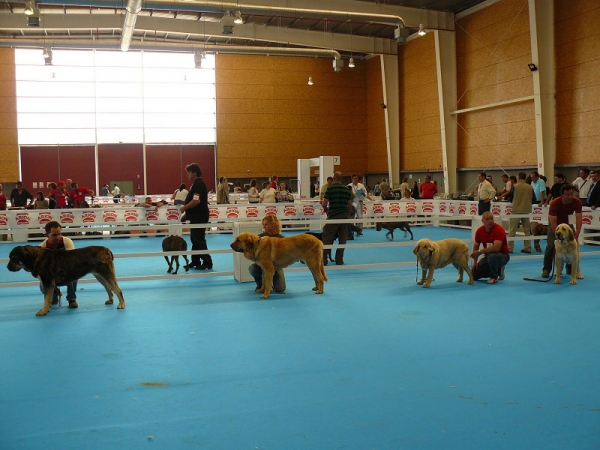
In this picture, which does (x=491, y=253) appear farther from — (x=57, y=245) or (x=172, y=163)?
(x=172, y=163)

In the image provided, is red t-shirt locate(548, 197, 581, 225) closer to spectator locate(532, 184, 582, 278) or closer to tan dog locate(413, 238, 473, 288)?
spectator locate(532, 184, 582, 278)

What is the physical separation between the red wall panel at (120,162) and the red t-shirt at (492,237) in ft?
80.9

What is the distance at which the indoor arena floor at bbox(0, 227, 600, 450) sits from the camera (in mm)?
3770

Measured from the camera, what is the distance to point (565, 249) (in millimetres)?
9070

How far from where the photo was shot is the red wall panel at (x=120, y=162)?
1217 inches

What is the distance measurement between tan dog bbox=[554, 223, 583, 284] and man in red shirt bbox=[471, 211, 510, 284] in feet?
2.39

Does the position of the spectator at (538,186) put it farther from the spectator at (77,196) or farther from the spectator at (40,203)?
the spectator at (40,203)

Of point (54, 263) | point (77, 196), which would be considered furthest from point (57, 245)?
point (77, 196)

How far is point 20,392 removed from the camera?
4.57 m

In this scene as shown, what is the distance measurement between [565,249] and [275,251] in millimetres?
4365

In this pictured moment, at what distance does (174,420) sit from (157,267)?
801 cm

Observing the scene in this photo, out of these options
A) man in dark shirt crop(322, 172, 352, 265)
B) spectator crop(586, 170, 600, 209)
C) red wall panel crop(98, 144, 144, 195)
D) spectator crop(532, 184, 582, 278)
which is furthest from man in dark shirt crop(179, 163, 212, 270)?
red wall panel crop(98, 144, 144, 195)

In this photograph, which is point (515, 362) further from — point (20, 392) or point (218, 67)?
point (218, 67)

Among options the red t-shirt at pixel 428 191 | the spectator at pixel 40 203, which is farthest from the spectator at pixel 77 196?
the red t-shirt at pixel 428 191
